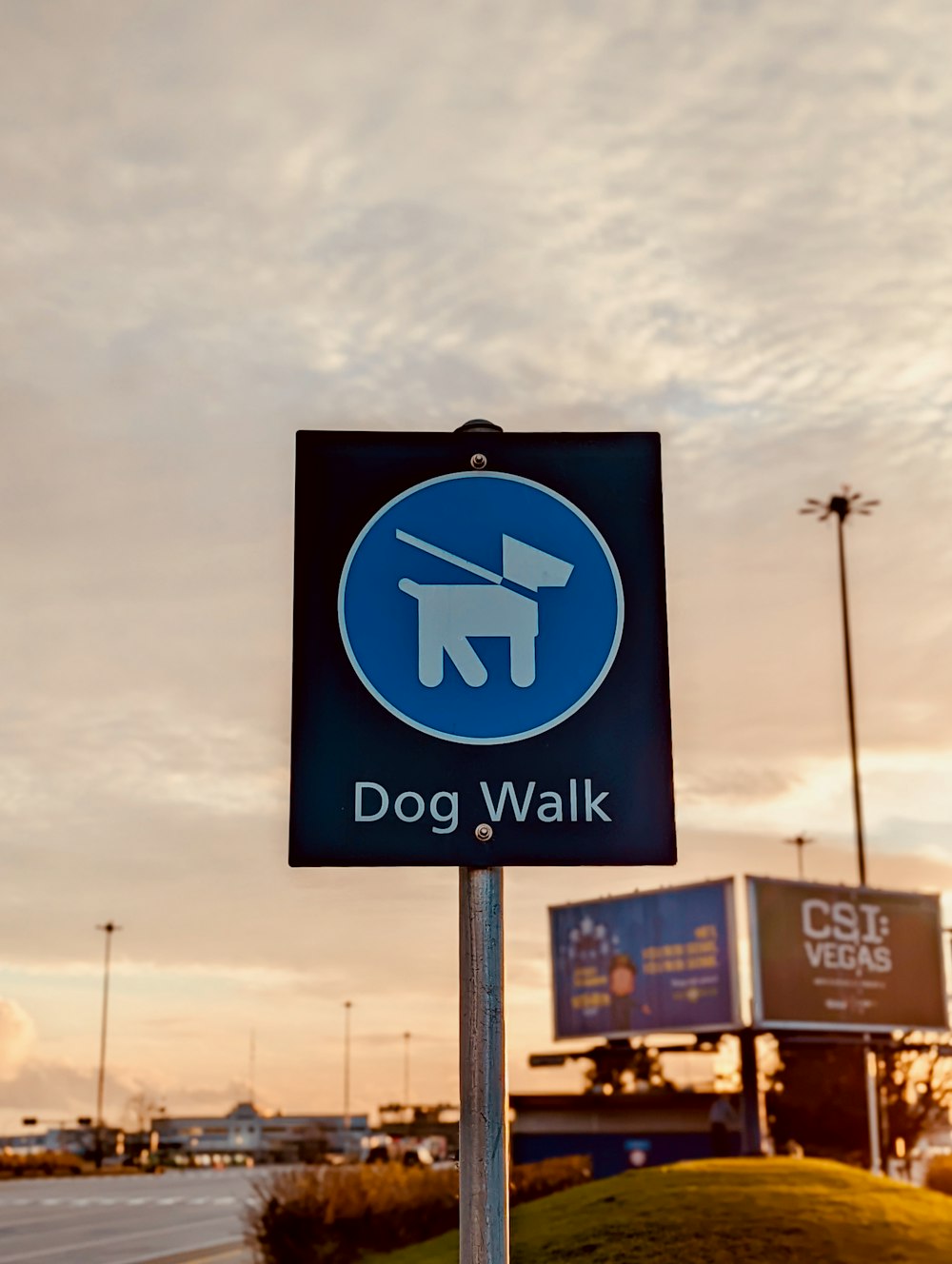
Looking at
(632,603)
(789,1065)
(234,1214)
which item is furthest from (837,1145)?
(632,603)

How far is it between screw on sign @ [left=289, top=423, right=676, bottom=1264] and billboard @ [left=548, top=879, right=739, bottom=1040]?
116 feet

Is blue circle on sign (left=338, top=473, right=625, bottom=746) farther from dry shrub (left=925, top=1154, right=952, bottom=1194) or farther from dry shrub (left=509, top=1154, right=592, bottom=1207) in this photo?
dry shrub (left=925, top=1154, right=952, bottom=1194)

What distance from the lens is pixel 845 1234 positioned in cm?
1465

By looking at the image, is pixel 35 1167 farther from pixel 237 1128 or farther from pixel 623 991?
pixel 237 1128

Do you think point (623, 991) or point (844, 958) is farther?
point (623, 991)

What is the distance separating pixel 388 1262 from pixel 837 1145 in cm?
3669

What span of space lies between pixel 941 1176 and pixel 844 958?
5.72 meters

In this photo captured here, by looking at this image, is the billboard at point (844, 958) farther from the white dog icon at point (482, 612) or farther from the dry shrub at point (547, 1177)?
the white dog icon at point (482, 612)

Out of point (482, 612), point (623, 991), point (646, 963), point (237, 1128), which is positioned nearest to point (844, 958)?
point (646, 963)

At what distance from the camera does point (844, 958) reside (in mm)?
39062

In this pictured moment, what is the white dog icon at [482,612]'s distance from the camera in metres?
3.62

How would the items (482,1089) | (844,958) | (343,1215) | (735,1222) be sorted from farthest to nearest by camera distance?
(844,958) → (343,1215) → (735,1222) → (482,1089)

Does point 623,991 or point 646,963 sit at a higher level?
point 646,963

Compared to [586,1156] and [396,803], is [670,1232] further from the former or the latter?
[586,1156]
